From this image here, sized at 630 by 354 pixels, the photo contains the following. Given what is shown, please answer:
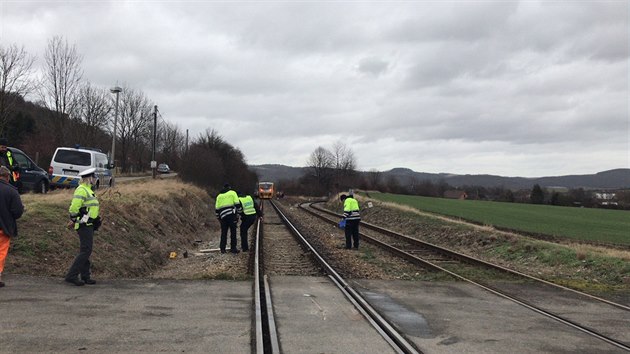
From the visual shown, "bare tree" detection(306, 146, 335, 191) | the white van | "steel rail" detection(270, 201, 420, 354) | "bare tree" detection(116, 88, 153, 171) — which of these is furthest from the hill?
"steel rail" detection(270, 201, 420, 354)

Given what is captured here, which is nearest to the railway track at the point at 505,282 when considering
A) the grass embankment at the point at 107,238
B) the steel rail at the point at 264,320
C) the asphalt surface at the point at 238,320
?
the asphalt surface at the point at 238,320

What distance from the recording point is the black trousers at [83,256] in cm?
833

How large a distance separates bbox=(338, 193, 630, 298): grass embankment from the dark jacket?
1111 cm

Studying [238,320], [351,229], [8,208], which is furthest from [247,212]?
[238,320]

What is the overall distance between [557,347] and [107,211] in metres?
12.5

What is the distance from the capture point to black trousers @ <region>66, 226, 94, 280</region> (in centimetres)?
833

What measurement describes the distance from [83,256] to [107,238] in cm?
458

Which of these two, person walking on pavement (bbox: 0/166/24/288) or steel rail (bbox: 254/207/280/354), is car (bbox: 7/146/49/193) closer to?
person walking on pavement (bbox: 0/166/24/288)

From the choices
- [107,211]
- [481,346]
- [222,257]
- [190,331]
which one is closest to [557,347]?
[481,346]

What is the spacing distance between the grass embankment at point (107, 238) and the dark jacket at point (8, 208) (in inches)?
58.9

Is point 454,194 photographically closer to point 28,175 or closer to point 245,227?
point 245,227

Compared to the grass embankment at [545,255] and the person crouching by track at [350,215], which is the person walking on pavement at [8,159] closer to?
the person crouching by track at [350,215]

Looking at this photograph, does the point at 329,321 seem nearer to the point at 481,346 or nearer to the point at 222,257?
the point at 481,346

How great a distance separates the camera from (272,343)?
5.69 metres
